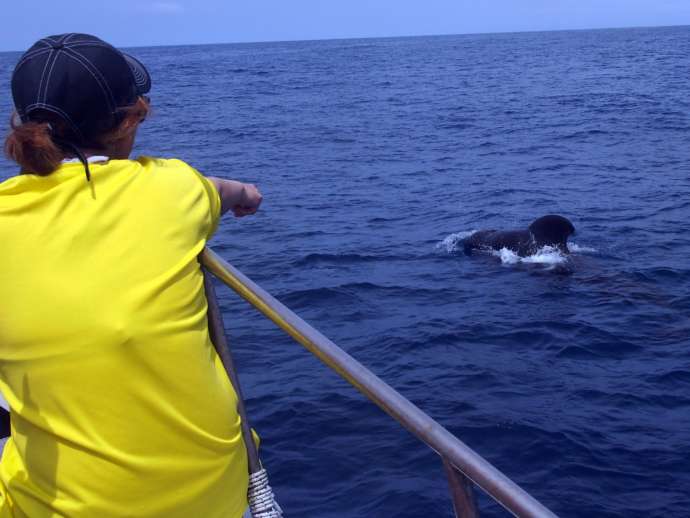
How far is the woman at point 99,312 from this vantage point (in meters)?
1.84

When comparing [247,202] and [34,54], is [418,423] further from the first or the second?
[34,54]

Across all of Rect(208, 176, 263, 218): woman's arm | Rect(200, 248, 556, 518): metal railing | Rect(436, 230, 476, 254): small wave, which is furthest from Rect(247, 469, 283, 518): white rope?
Rect(436, 230, 476, 254): small wave

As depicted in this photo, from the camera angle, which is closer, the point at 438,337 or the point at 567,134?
the point at 438,337

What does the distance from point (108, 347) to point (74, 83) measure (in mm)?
595

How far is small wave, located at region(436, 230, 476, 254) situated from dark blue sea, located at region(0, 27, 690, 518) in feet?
0.21

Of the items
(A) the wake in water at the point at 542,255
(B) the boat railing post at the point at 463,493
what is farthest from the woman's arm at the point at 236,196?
(A) the wake in water at the point at 542,255

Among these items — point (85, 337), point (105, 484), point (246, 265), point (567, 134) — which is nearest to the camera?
point (85, 337)

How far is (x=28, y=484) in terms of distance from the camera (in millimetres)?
2023

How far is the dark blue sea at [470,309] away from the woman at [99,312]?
241 centimetres

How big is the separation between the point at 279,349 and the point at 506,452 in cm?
334

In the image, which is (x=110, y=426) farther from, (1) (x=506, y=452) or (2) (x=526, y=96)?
(2) (x=526, y=96)

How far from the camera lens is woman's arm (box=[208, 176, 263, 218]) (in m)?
2.40

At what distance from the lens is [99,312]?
1828mm

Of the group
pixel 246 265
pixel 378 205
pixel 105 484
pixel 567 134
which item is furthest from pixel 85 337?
pixel 567 134
